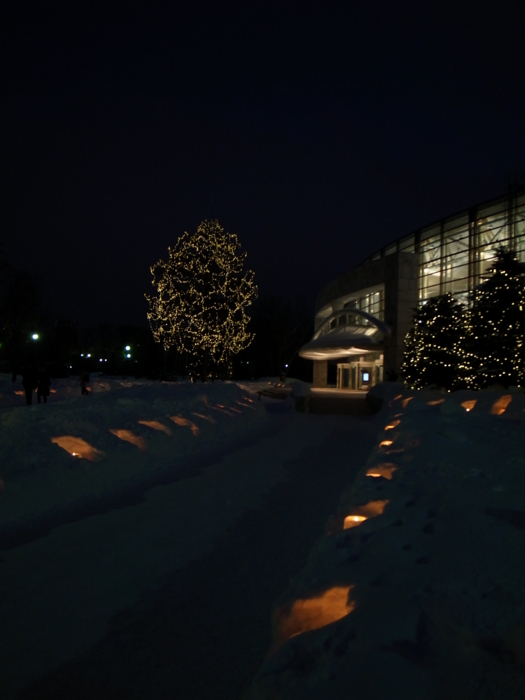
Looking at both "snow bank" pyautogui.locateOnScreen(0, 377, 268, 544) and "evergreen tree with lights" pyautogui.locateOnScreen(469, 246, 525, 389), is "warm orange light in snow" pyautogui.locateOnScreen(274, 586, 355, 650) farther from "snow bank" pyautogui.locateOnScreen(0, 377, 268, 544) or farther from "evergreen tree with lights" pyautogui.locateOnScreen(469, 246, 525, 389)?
"evergreen tree with lights" pyautogui.locateOnScreen(469, 246, 525, 389)

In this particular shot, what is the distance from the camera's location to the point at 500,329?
56.7 ft

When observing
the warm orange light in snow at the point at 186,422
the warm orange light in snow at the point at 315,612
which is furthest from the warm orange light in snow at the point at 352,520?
the warm orange light in snow at the point at 186,422

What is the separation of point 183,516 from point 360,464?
4869mm

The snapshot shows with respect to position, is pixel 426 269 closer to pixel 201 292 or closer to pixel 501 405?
pixel 201 292

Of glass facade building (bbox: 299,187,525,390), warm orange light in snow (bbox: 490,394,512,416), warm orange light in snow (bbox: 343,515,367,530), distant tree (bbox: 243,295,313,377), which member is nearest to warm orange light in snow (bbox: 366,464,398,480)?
warm orange light in snow (bbox: 343,515,367,530)

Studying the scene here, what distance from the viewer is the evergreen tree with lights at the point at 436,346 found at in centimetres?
2131

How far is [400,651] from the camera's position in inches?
102

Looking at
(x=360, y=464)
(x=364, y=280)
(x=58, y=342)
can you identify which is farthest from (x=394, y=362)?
(x=58, y=342)

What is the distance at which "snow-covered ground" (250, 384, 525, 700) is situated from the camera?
2455 millimetres

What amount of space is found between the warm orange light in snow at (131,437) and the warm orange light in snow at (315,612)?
22.3ft

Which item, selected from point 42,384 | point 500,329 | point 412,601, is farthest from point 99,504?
point 42,384

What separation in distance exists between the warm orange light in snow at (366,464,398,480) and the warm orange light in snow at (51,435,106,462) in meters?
4.46

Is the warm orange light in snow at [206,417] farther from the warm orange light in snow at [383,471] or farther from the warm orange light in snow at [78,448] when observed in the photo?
the warm orange light in snow at [383,471]

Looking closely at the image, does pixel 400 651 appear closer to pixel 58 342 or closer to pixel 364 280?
pixel 364 280
